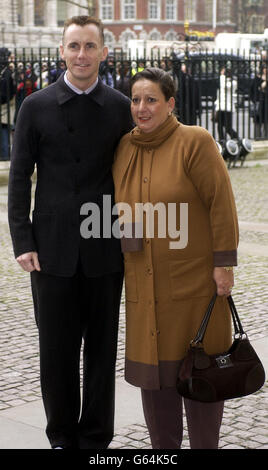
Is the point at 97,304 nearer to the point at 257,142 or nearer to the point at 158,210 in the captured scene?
the point at 158,210

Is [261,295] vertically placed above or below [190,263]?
below

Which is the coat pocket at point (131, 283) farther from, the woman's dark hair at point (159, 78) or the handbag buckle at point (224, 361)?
the woman's dark hair at point (159, 78)

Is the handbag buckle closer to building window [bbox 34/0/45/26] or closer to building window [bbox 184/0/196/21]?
building window [bbox 34/0/45/26]

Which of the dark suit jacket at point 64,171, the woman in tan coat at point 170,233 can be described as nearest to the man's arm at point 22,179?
the dark suit jacket at point 64,171

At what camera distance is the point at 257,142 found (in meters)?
17.6

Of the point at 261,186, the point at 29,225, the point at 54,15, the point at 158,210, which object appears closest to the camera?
the point at 158,210

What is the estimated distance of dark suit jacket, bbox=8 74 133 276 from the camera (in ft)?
11.7

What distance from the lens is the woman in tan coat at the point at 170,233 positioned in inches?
133

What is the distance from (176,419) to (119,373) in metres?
1.58

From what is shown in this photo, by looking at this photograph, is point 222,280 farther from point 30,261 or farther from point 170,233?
point 30,261

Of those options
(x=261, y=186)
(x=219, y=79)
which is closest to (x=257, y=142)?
(x=219, y=79)

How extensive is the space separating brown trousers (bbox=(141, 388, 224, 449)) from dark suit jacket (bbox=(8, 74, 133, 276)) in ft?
1.74

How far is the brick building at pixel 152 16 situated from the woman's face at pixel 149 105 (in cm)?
7417
